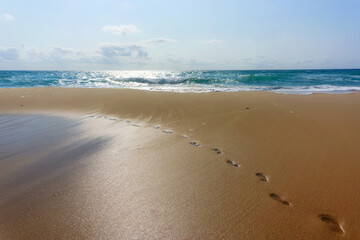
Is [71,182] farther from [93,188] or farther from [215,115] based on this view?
[215,115]

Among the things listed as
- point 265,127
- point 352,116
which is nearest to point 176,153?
point 265,127

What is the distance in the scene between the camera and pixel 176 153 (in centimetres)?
290

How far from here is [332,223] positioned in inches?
63.1

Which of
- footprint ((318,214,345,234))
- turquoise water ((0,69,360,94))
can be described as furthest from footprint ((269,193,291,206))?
turquoise water ((0,69,360,94))

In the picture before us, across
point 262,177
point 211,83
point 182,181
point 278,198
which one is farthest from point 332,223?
point 211,83

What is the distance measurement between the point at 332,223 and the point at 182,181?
1299mm

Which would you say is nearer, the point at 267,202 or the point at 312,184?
the point at 267,202

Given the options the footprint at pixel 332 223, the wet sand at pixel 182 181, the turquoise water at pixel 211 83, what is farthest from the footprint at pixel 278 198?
the turquoise water at pixel 211 83

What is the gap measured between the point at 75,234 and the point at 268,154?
240cm

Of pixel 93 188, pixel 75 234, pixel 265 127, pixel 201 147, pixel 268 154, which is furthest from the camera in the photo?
pixel 265 127

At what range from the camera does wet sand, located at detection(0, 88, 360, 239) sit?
1555mm

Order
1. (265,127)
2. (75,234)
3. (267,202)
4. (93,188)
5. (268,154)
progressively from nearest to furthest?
1. (75,234)
2. (267,202)
3. (93,188)
4. (268,154)
5. (265,127)

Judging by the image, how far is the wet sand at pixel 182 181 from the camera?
61.2 inches

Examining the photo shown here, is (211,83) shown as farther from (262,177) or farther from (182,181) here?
(182,181)
